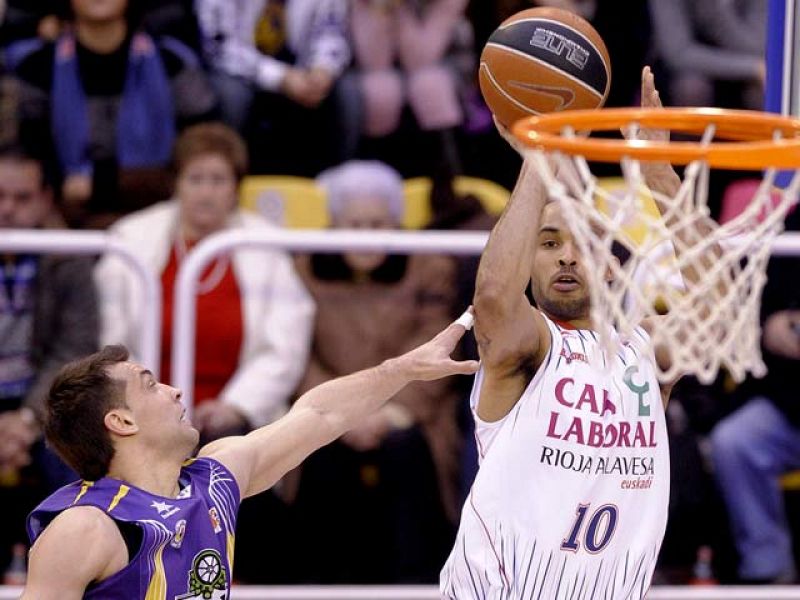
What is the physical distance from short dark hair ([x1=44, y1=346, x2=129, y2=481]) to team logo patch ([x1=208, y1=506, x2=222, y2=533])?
324mm

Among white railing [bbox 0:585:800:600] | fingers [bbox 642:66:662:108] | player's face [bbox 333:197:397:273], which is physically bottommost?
white railing [bbox 0:585:800:600]

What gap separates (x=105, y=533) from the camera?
4.30m

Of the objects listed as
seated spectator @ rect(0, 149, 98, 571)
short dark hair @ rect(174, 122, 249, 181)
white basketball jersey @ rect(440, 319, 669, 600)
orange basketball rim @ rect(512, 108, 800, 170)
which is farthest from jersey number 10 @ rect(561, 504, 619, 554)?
short dark hair @ rect(174, 122, 249, 181)

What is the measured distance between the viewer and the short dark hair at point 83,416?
455 centimetres

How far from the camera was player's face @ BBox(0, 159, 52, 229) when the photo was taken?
7.52 m

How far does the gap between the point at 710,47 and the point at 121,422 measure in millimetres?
4916

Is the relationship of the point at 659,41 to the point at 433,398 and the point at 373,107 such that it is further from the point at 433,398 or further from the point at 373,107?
the point at 433,398

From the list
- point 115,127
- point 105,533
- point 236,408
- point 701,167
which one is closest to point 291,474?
point 236,408

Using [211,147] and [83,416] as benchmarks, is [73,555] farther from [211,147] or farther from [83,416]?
[211,147]

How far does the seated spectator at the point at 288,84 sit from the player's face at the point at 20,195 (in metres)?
1.12

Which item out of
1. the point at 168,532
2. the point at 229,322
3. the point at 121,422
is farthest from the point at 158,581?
the point at 229,322

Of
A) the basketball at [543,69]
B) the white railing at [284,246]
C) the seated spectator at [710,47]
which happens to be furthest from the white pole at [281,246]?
the basketball at [543,69]

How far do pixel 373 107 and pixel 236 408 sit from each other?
6.78 ft

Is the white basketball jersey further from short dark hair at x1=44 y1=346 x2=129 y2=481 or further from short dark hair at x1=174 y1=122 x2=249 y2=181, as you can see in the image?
short dark hair at x1=174 y1=122 x2=249 y2=181
